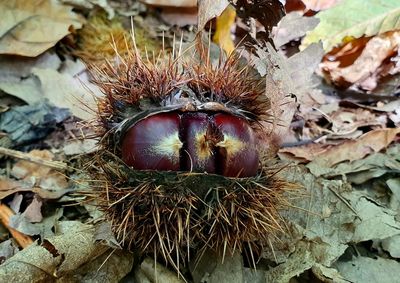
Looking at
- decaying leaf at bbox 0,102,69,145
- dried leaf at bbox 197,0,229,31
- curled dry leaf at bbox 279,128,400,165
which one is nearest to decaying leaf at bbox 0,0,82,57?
decaying leaf at bbox 0,102,69,145

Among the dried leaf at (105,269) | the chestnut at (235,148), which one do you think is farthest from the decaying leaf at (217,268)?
the chestnut at (235,148)

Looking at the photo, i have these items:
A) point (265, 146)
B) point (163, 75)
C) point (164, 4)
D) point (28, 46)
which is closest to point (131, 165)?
point (163, 75)

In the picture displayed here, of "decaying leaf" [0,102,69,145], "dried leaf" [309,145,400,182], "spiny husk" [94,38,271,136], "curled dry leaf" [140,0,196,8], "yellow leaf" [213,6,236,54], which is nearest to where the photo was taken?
"spiny husk" [94,38,271,136]

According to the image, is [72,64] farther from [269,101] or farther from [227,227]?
[227,227]

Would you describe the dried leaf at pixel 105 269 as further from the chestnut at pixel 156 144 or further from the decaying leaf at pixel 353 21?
the decaying leaf at pixel 353 21

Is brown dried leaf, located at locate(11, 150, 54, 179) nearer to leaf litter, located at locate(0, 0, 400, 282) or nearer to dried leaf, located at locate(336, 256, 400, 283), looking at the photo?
leaf litter, located at locate(0, 0, 400, 282)

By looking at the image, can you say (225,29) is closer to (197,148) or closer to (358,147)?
(358,147)
